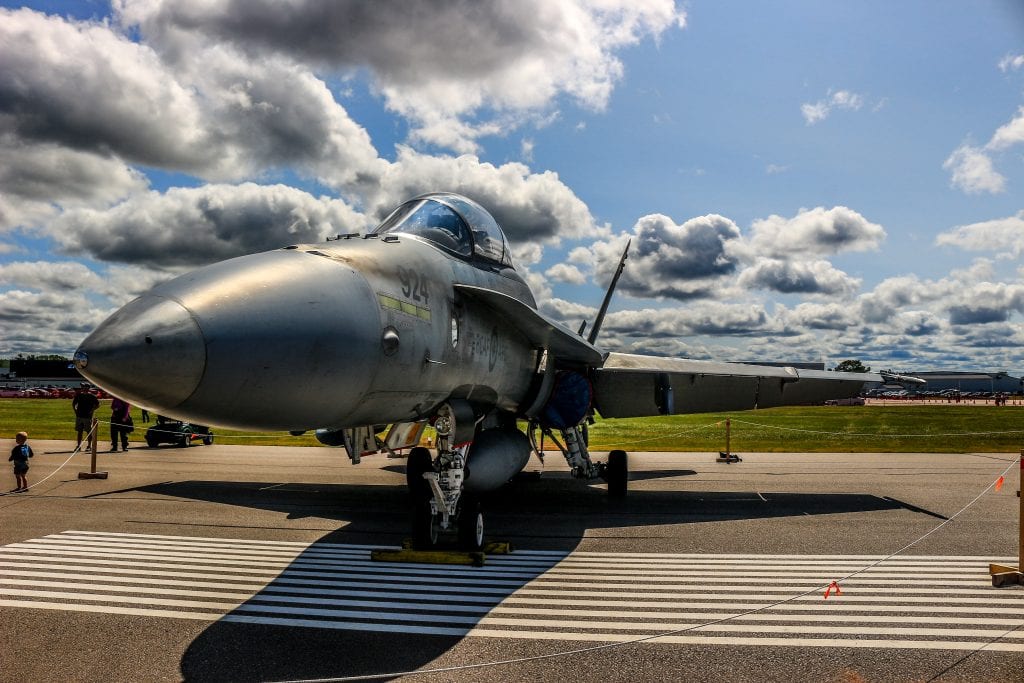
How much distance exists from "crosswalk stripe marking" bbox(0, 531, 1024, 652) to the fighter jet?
114 cm

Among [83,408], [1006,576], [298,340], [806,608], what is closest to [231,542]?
[298,340]

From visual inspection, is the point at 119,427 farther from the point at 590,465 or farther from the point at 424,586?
the point at 424,586

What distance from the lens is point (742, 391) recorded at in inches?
550

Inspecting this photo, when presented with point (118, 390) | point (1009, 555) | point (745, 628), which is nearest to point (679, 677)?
point (745, 628)

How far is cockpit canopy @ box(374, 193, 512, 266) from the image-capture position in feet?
23.4

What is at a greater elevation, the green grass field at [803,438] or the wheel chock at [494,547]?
the wheel chock at [494,547]

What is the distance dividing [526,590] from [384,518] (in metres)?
4.37

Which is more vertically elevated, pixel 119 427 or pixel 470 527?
pixel 119 427

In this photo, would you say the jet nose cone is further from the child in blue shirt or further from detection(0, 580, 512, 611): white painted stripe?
the child in blue shirt

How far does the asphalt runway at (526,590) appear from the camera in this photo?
14.2 feet

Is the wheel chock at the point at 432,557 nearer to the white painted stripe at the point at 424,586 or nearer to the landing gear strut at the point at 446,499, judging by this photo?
the landing gear strut at the point at 446,499

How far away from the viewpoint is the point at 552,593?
586 cm

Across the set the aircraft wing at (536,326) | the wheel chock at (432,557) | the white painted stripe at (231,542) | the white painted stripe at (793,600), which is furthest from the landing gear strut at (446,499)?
the white painted stripe at (793,600)

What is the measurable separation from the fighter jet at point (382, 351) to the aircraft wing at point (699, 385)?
1618 mm
